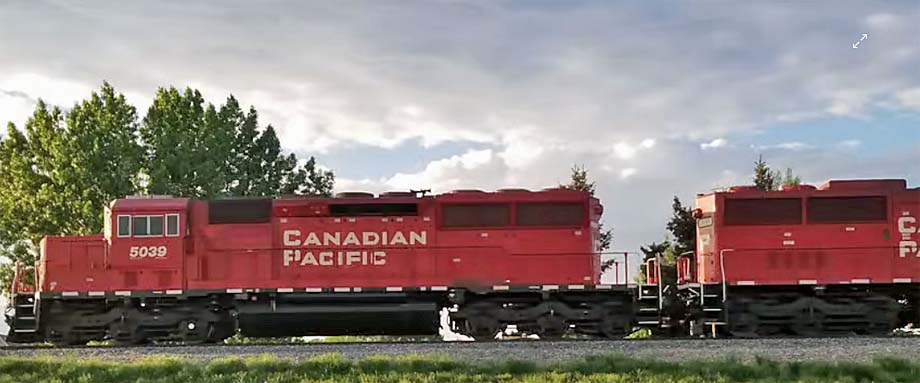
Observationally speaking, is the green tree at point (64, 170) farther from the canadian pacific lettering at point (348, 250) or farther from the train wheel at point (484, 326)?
the train wheel at point (484, 326)

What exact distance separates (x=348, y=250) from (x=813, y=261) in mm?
8814

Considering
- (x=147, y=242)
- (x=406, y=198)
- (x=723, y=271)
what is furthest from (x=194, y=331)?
(x=723, y=271)

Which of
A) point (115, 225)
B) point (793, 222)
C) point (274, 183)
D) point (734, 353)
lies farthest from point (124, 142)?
point (734, 353)

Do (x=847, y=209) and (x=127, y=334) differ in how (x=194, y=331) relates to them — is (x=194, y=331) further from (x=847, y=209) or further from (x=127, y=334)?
(x=847, y=209)

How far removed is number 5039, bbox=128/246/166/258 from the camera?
18.7 meters

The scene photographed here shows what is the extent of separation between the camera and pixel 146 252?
18.7 metres

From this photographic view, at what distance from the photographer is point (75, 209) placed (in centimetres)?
3478

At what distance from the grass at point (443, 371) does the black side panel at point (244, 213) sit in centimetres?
611

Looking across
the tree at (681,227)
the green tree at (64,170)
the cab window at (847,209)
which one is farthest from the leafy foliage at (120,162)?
the cab window at (847,209)

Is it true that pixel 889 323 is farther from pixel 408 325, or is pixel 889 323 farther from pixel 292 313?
pixel 292 313

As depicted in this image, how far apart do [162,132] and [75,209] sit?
14.3 feet

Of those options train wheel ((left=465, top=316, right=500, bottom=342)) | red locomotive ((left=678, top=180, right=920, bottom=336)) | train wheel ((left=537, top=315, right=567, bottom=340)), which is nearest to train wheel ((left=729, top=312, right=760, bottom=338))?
red locomotive ((left=678, top=180, right=920, bottom=336))

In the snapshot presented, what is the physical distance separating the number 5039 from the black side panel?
3.47 ft

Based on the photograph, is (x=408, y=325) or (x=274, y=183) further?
(x=274, y=183)
